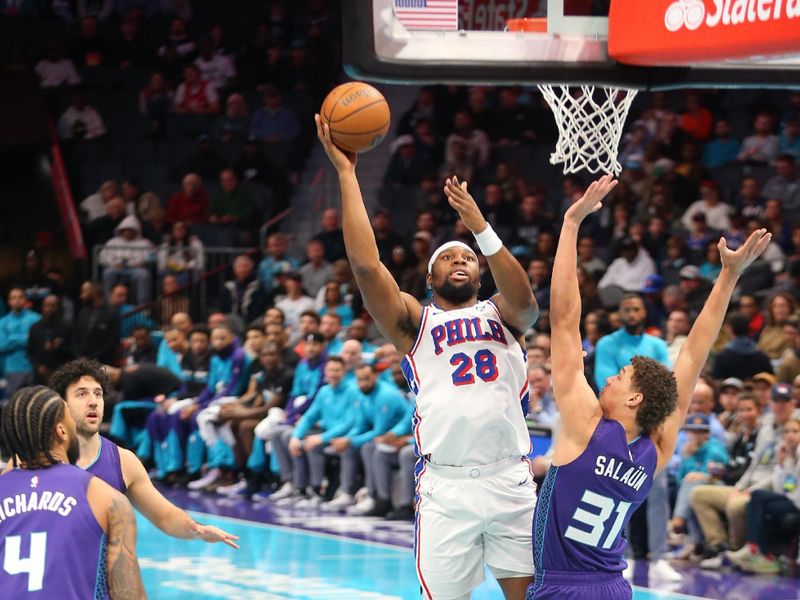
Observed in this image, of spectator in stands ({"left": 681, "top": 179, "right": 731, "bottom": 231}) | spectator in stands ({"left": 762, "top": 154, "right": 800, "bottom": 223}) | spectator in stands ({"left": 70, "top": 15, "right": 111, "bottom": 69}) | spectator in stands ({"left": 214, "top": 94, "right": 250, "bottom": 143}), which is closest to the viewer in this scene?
spectator in stands ({"left": 681, "top": 179, "right": 731, "bottom": 231})

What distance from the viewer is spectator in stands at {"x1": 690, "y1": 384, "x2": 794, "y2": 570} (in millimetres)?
10320

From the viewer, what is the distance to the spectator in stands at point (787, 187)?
15055 mm

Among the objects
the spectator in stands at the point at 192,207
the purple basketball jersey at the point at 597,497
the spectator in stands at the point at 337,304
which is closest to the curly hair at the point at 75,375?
the purple basketball jersey at the point at 597,497

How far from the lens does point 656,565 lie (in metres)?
10.5

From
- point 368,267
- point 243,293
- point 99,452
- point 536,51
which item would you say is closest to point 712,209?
point 243,293

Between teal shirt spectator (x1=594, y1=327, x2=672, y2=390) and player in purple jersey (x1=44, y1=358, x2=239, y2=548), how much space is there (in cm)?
618

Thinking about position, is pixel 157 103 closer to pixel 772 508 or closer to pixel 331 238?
pixel 331 238

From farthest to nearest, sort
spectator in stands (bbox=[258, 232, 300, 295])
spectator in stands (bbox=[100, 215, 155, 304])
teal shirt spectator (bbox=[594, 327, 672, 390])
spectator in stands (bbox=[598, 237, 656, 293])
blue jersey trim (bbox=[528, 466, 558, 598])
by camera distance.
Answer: spectator in stands (bbox=[100, 215, 155, 304]), spectator in stands (bbox=[258, 232, 300, 295]), spectator in stands (bbox=[598, 237, 656, 293]), teal shirt spectator (bbox=[594, 327, 672, 390]), blue jersey trim (bbox=[528, 466, 558, 598])

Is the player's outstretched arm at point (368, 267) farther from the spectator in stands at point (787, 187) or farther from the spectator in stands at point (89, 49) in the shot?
the spectator in stands at point (89, 49)

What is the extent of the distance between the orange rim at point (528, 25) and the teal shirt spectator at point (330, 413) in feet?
21.1

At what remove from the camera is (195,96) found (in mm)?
20688

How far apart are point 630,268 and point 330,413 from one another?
134 inches

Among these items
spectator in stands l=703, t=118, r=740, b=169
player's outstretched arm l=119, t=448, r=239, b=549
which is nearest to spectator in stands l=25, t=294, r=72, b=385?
spectator in stands l=703, t=118, r=740, b=169

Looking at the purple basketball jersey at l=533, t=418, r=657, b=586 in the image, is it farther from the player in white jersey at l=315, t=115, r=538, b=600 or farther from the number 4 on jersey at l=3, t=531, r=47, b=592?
the number 4 on jersey at l=3, t=531, r=47, b=592
